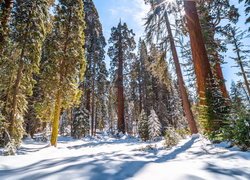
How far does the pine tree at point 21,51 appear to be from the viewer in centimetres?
1338

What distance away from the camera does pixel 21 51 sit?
13867 mm

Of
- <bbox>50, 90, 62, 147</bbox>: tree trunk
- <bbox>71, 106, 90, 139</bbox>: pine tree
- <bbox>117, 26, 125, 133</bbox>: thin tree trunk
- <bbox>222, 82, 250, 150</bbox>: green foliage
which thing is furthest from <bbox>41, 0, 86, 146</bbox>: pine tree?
<bbox>222, 82, 250, 150</bbox>: green foliage

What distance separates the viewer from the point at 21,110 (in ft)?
45.1

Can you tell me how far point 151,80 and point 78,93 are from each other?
19.7 metres

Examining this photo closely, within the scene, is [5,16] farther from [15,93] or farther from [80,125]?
[80,125]

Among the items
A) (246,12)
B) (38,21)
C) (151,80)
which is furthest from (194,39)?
(151,80)

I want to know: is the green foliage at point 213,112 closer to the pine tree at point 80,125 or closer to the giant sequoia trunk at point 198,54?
the giant sequoia trunk at point 198,54

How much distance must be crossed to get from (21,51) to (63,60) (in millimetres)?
2836

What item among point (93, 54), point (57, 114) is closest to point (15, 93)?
point (57, 114)

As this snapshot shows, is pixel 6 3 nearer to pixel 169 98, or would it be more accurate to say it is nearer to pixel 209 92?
pixel 209 92

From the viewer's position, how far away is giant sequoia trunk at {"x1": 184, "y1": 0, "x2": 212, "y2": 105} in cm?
816

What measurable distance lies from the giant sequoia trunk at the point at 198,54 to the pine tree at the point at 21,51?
28.5 feet

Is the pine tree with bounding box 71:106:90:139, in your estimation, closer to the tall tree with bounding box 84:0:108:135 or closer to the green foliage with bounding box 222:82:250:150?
the tall tree with bounding box 84:0:108:135

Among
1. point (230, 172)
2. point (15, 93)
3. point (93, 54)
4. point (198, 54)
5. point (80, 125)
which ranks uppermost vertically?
point (93, 54)
